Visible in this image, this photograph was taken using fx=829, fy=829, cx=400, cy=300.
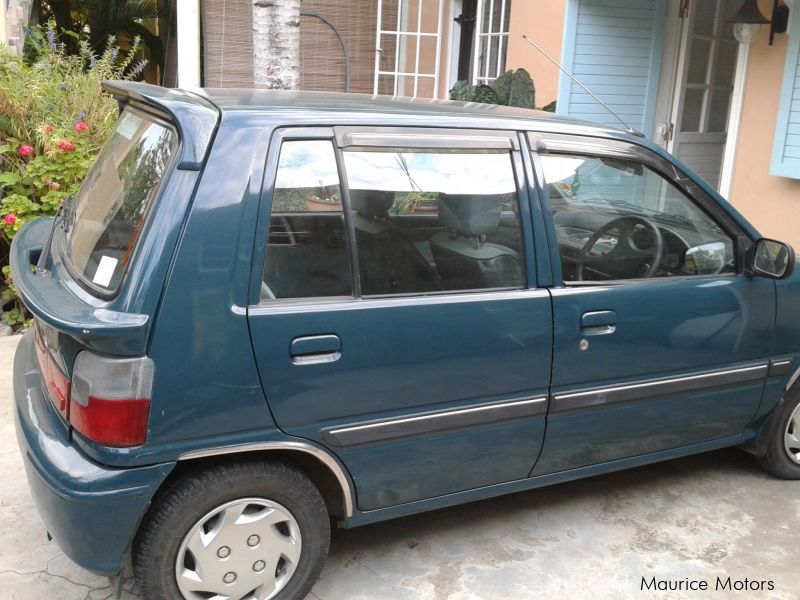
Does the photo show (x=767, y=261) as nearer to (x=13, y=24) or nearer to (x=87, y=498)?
(x=87, y=498)

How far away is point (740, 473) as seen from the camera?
4023 millimetres

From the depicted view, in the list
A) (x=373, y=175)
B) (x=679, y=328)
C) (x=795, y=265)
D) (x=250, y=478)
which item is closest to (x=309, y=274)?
(x=373, y=175)

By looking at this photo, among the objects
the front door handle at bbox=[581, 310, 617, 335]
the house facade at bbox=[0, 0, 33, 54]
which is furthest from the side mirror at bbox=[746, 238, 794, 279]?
the house facade at bbox=[0, 0, 33, 54]

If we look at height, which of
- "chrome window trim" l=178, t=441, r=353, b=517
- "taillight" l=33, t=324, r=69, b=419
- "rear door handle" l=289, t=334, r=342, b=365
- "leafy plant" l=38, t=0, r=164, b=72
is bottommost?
"chrome window trim" l=178, t=441, r=353, b=517

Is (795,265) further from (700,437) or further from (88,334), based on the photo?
(88,334)

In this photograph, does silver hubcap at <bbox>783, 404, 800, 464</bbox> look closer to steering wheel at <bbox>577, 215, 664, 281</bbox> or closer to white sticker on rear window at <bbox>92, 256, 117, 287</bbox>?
steering wheel at <bbox>577, 215, 664, 281</bbox>

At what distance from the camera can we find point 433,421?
2.87m

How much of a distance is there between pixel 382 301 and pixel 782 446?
7.35ft

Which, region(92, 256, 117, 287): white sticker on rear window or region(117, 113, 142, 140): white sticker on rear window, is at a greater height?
region(117, 113, 142, 140): white sticker on rear window

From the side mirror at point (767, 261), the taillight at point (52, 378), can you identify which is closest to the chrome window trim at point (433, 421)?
the taillight at point (52, 378)

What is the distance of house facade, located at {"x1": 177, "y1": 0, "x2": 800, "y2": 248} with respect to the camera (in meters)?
6.11

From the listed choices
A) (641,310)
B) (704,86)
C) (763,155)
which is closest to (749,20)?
(763,155)

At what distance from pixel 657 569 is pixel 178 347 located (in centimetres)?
203

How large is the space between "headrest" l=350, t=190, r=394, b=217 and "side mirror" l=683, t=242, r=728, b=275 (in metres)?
1.35
